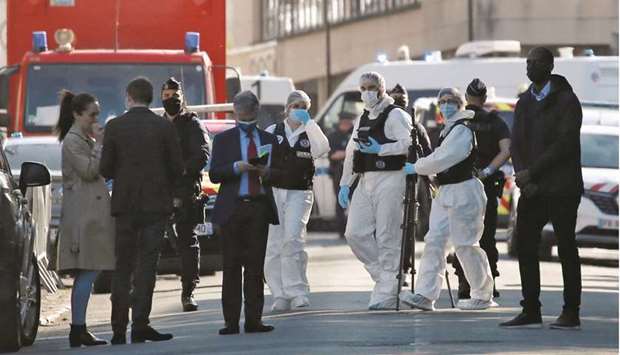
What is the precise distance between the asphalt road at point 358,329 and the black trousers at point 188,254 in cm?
24

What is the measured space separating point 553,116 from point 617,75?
19495 millimetres

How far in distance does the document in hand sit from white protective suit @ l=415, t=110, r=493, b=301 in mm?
1646

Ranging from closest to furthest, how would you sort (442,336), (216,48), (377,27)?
1. (442,336)
2. (216,48)
3. (377,27)

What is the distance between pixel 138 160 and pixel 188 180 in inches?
119

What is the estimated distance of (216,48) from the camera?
26375mm

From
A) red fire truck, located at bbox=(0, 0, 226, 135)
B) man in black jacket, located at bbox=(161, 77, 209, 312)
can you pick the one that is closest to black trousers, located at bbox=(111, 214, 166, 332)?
man in black jacket, located at bbox=(161, 77, 209, 312)

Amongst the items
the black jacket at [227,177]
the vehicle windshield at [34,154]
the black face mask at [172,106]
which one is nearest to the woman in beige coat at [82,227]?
the black jacket at [227,177]

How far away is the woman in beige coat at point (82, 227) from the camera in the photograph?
15.2 metres

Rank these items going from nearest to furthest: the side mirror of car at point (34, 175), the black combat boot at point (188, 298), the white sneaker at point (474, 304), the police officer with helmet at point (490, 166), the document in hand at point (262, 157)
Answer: the side mirror of car at point (34, 175) < the document in hand at point (262, 157) < the white sneaker at point (474, 304) < the black combat boot at point (188, 298) < the police officer with helmet at point (490, 166)

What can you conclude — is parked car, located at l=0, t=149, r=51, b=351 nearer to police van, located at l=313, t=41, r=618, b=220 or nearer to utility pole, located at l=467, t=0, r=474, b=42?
police van, located at l=313, t=41, r=618, b=220

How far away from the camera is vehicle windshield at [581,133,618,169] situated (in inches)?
1080

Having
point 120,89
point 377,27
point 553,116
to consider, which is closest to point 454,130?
point 553,116

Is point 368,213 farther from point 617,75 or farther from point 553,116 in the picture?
point 617,75

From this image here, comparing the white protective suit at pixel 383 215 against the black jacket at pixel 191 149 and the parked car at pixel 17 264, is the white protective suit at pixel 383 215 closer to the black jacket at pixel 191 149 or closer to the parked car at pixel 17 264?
the black jacket at pixel 191 149
